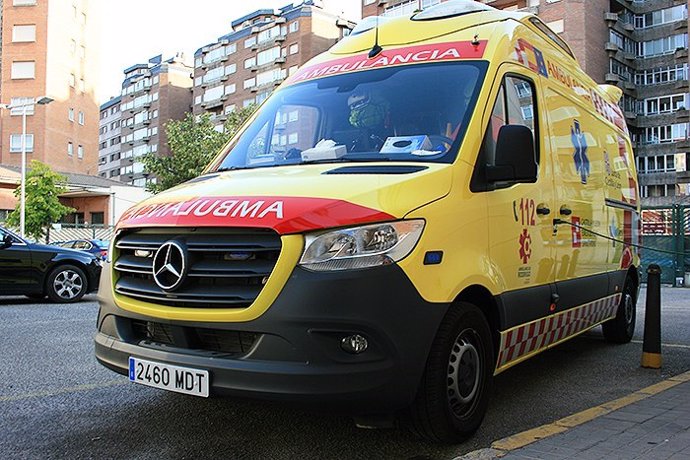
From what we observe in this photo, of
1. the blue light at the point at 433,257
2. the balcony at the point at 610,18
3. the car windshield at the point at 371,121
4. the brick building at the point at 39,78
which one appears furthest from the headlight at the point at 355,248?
the brick building at the point at 39,78

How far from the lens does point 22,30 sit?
5581 cm

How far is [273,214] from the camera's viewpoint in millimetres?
3244

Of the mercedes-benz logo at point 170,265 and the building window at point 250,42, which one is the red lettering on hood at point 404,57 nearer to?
the mercedes-benz logo at point 170,265

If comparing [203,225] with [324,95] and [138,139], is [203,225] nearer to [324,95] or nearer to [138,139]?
[324,95]

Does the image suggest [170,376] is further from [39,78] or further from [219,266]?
[39,78]

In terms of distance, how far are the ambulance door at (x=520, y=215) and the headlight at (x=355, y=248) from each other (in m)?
0.87

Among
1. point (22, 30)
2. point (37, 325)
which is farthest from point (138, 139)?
point (37, 325)

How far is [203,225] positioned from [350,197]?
75 cm

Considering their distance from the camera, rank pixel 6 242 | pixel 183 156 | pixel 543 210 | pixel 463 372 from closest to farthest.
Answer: pixel 463 372 < pixel 543 210 < pixel 6 242 < pixel 183 156

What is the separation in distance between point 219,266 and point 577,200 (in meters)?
3.37

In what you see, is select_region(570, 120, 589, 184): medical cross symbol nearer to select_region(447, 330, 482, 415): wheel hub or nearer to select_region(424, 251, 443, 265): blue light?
select_region(447, 330, 482, 415): wheel hub

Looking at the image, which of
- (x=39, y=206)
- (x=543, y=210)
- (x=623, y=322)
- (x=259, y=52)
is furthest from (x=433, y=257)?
(x=259, y=52)

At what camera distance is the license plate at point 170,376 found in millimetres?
3305

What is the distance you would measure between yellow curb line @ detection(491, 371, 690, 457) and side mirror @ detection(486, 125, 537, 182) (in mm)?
1458
